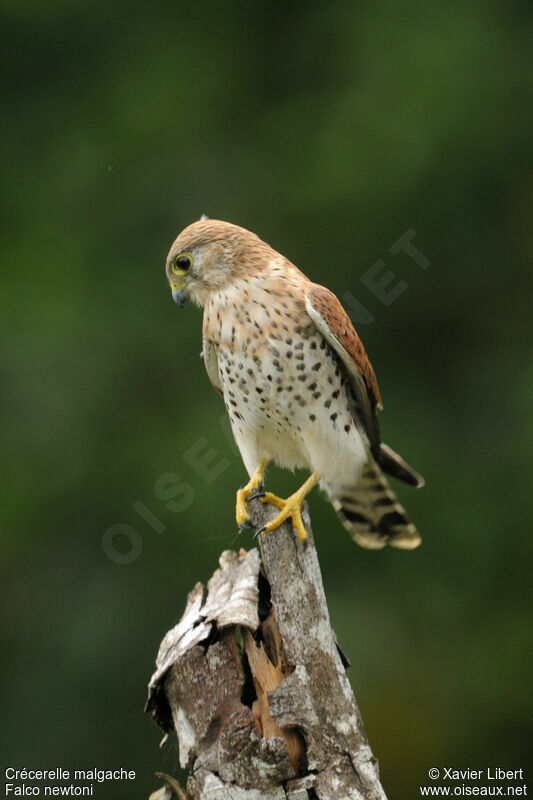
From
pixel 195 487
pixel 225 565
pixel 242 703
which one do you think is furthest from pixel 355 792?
pixel 195 487

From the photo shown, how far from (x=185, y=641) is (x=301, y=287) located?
1.18 meters

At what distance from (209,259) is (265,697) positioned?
4.50 ft

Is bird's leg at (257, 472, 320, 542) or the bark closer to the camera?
the bark

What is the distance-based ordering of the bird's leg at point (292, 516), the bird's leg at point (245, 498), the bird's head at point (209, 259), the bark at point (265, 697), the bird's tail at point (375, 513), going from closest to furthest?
1. the bark at point (265, 697)
2. the bird's leg at point (292, 516)
3. the bird's leg at point (245, 498)
4. the bird's head at point (209, 259)
5. the bird's tail at point (375, 513)

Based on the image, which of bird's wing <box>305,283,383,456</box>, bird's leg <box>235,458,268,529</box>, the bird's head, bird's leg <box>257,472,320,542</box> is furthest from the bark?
the bird's head

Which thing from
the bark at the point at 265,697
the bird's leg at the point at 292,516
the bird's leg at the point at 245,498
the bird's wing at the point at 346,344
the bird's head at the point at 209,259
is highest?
the bird's head at the point at 209,259

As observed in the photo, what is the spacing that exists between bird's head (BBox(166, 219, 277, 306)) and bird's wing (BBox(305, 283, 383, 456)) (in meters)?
0.24

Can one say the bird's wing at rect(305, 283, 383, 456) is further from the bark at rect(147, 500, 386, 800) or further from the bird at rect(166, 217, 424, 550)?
the bark at rect(147, 500, 386, 800)

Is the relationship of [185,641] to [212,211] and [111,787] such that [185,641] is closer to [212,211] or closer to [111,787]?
[111,787]

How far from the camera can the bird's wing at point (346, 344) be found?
3.02 m

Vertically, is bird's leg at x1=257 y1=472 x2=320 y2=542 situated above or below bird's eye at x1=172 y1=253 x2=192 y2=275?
below

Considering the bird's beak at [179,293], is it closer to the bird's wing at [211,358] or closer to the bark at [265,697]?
the bird's wing at [211,358]

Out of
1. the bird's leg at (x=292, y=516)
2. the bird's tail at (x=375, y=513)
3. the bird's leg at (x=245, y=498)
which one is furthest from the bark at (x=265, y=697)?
the bird's tail at (x=375, y=513)

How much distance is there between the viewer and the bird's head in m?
3.14
